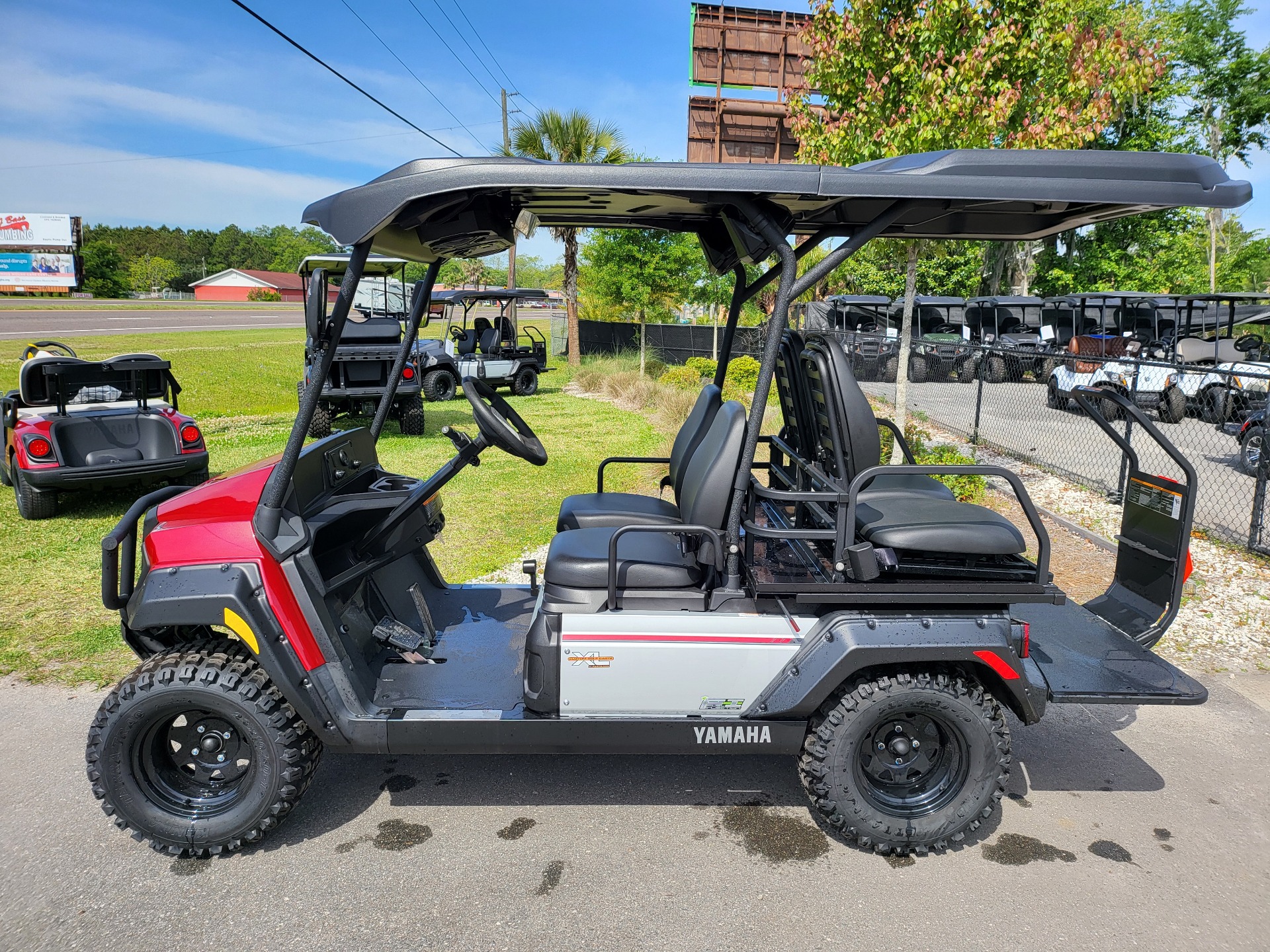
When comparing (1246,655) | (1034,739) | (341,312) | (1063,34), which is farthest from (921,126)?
(341,312)

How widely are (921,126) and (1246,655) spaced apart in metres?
4.27

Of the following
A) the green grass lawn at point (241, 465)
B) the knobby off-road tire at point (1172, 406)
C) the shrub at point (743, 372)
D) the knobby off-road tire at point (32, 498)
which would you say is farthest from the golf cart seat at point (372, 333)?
the knobby off-road tire at point (1172, 406)

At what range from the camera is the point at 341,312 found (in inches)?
105

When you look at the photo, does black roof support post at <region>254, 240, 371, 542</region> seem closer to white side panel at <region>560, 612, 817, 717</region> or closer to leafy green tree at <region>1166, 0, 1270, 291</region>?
white side panel at <region>560, 612, 817, 717</region>

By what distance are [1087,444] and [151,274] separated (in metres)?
97.9

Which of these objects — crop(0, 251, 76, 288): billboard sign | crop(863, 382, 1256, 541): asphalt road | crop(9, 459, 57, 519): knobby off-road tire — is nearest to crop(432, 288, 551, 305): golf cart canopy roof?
crop(863, 382, 1256, 541): asphalt road

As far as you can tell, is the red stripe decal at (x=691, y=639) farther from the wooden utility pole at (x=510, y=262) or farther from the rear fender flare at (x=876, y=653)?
the wooden utility pole at (x=510, y=262)

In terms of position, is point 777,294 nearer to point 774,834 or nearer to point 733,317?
point 733,317

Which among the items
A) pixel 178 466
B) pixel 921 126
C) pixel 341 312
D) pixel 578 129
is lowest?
pixel 178 466

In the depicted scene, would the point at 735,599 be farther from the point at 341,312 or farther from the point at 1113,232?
the point at 1113,232

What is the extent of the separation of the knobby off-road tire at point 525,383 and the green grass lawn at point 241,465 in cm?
24

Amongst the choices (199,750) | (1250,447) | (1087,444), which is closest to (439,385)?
(1087,444)

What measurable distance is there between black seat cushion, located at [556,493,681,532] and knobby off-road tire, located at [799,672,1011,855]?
1.12 metres

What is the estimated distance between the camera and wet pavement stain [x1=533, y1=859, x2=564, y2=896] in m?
2.61
